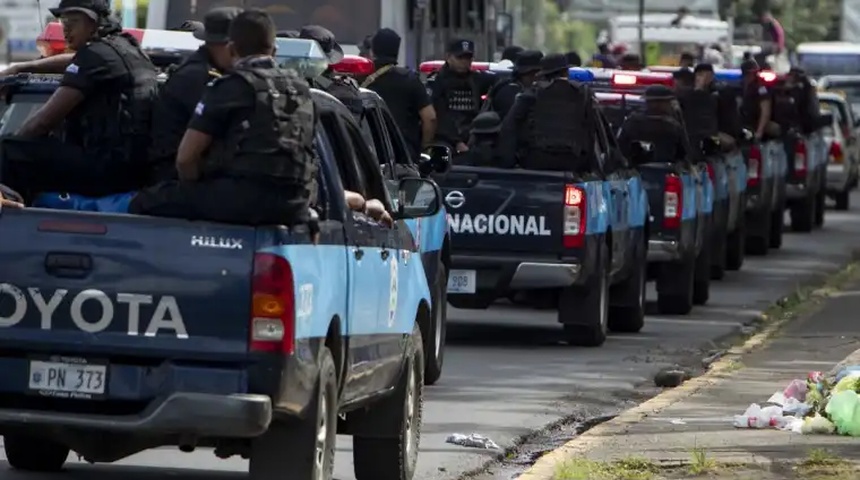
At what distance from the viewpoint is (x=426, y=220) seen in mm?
13805

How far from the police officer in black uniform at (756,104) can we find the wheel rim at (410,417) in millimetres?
17138

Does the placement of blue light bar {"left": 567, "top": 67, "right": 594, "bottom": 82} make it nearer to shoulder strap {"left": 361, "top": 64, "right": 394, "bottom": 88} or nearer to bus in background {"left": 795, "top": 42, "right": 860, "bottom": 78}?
shoulder strap {"left": 361, "top": 64, "right": 394, "bottom": 88}

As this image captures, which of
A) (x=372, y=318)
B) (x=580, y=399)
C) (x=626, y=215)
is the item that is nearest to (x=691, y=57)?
(x=626, y=215)

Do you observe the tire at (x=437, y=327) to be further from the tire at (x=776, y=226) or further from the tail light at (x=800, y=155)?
the tail light at (x=800, y=155)

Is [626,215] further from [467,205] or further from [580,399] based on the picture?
[580,399]

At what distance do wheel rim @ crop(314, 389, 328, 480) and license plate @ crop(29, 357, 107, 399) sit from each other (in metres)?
0.81

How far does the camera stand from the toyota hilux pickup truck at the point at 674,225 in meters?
19.8

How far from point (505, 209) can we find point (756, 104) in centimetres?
1133

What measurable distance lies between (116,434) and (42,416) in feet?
1.09

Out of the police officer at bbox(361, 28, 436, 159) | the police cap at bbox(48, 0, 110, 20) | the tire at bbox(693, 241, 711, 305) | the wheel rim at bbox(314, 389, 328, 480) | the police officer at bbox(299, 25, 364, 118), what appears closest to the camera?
the wheel rim at bbox(314, 389, 328, 480)

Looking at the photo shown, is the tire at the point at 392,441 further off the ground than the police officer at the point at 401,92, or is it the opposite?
the police officer at the point at 401,92

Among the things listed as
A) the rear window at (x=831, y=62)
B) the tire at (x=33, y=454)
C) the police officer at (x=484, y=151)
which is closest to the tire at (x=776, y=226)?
the police officer at (x=484, y=151)

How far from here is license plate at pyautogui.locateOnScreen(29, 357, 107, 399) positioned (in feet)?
26.7

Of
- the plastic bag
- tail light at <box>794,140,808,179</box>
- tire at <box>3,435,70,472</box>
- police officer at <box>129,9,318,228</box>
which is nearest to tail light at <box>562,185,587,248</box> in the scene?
the plastic bag
